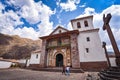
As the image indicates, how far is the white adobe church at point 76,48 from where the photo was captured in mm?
16172

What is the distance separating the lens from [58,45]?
20.4 m

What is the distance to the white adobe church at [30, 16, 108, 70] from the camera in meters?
16.2

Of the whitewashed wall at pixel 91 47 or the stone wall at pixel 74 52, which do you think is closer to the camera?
the whitewashed wall at pixel 91 47

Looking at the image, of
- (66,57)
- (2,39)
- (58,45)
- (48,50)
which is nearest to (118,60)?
(66,57)

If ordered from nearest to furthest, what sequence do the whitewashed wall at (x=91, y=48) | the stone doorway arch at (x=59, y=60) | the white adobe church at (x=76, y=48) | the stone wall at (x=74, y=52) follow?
the whitewashed wall at (x=91, y=48), the white adobe church at (x=76, y=48), the stone wall at (x=74, y=52), the stone doorway arch at (x=59, y=60)

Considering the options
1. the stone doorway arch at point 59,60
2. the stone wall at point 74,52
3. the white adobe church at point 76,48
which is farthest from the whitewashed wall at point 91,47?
the stone doorway arch at point 59,60

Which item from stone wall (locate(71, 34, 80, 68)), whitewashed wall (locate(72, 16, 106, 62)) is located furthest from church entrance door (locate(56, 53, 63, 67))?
whitewashed wall (locate(72, 16, 106, 62))

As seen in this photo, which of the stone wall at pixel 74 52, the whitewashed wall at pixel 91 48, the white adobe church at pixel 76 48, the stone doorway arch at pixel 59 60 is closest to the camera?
the whitewashed wall at pixel 91 48

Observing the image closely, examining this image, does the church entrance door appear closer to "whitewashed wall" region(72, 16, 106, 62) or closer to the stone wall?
the stone wall

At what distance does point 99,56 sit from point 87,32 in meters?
5.26

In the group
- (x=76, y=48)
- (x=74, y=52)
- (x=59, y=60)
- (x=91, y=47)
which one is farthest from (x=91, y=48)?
(x=59, y=60)

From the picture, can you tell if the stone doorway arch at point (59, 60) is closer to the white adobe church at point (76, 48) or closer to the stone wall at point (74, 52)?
the white adobe church at point (76, 48)

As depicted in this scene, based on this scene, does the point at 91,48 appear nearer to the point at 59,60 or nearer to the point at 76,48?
the point at 76,48

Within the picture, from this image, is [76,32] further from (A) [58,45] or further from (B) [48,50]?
(B) [48,50]
